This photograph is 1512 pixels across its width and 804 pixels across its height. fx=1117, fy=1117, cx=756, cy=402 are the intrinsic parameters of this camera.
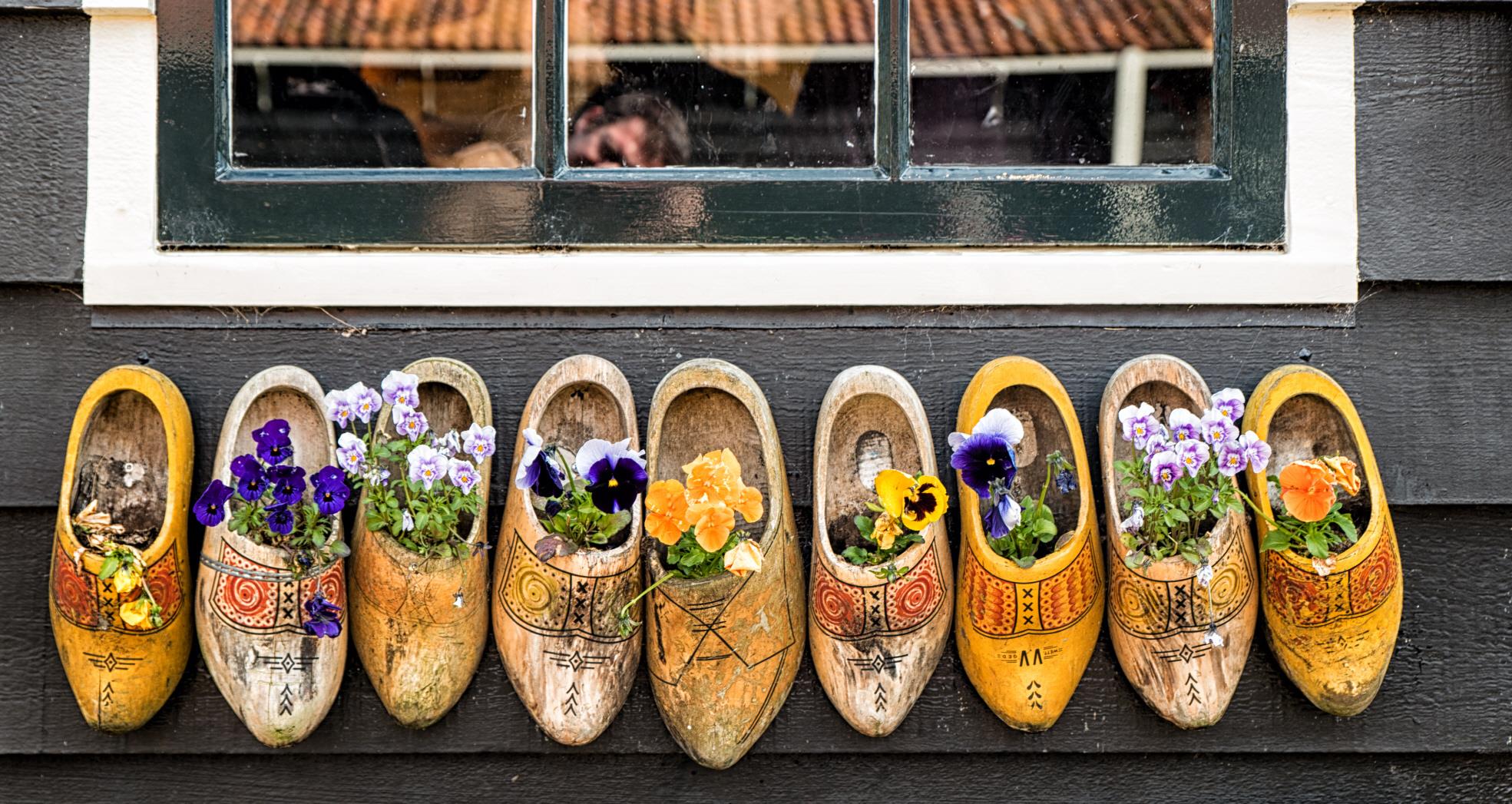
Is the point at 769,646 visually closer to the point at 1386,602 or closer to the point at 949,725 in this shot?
the point at 949,725

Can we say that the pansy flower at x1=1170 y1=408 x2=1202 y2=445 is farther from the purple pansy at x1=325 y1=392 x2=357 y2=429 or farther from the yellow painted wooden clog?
the purple pansy at x1=325 y1=392 x2=357 y2=429

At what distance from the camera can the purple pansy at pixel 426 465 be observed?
1341 millimetres

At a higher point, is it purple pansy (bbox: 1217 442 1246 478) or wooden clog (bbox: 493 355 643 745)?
purple pansy (bbox: 1217 442 1246 478)

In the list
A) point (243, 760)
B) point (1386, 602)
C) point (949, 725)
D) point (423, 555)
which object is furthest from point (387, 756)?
point (1386, 602)

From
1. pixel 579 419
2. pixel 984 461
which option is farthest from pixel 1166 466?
pixel 579 419

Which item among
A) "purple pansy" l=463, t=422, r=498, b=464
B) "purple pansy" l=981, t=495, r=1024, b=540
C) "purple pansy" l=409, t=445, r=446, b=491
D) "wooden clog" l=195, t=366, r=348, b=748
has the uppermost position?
"purple pansy" l=463, t=422, r=498, b=464

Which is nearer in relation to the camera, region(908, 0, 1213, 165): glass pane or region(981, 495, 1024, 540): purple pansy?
region(981, 495, 1024, 540): purple pansy

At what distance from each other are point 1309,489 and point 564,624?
3.00ft

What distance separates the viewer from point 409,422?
137cm

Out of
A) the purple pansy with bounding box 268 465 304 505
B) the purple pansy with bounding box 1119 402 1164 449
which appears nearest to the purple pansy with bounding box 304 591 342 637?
the purple pansy with bounding box 268 465 304 505

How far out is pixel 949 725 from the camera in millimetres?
1485

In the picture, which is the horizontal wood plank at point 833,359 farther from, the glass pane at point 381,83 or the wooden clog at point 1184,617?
Result: the glass pane at point 381,83

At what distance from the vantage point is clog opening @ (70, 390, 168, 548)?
1468 mm

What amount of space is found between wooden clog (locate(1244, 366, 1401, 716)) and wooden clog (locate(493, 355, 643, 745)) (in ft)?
2.66
